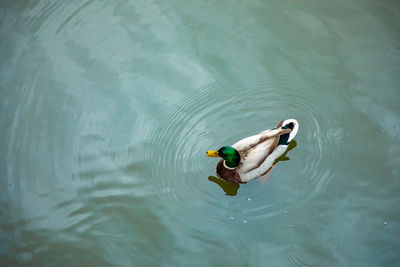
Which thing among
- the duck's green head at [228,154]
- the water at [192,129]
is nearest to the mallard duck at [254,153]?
the duck's green head at [228,154]

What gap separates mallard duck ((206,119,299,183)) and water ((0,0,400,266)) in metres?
0.18

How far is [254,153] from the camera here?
414cm

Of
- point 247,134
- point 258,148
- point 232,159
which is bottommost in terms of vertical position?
point 232,159

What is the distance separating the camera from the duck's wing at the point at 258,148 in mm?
4133

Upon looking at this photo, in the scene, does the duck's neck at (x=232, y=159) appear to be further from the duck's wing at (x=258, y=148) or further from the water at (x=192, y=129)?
the water at (x=192, y=129)

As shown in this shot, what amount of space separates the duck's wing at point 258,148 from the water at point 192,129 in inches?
14.3

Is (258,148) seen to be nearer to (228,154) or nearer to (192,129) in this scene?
(228,154)

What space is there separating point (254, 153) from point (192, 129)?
0.89 metres

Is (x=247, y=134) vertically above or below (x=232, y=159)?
above

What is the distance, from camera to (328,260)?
12.8 feet

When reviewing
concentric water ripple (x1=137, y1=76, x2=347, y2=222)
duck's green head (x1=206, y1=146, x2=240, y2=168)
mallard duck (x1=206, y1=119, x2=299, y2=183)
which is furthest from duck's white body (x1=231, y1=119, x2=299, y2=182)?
concentric water ripple (x1=137, y1=76, x2=347, y2=222)

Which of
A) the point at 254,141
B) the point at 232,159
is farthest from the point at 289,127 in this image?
the point at 232,159

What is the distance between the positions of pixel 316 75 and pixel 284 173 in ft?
4.49

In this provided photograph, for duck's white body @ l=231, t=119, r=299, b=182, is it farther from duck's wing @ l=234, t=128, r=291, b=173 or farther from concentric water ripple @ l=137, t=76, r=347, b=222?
concentric water ripple @ l=137, t=76, r=347, b=222
